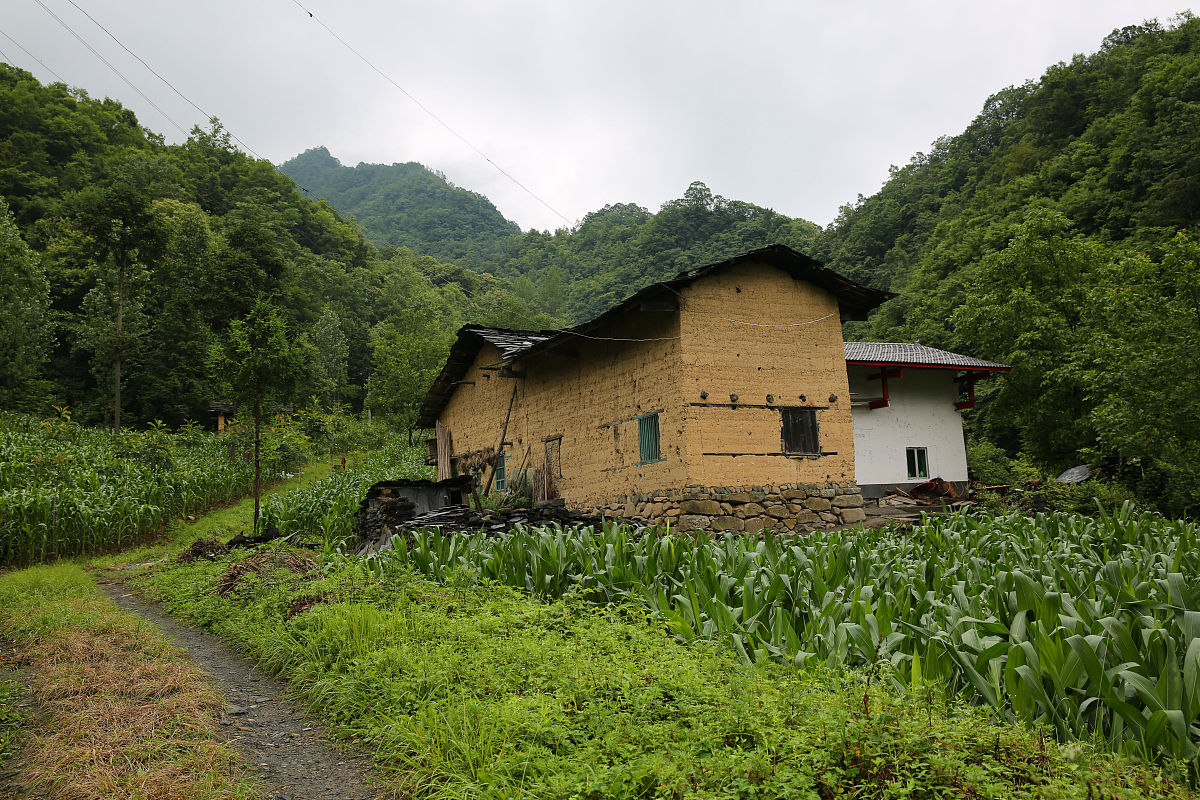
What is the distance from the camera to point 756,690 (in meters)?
3.81

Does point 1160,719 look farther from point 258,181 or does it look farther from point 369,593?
point 258,181

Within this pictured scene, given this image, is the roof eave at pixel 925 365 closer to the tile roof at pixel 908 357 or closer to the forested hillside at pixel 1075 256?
the tile roof at pixel 908 357

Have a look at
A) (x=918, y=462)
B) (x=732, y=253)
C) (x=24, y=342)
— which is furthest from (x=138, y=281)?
(x=918, y=462)

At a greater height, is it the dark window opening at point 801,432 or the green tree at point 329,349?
the green tree at point 329,349

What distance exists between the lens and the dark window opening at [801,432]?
1434 cm

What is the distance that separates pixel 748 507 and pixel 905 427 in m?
10.2

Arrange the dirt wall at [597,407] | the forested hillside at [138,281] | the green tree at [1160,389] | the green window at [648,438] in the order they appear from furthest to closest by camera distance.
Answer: the forested hillside at [138,281], the green tree at [1160,389], the green window at [648,438], the dirt wall at [597,407]

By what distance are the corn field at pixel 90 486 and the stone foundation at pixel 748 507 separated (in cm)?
1106

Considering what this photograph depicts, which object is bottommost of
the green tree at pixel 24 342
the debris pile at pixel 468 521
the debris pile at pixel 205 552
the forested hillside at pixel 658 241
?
the debris pile at pixel 205 552

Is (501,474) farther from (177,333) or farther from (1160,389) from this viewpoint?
(177,333)

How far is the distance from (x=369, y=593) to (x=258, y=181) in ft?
189

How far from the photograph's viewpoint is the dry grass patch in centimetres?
354

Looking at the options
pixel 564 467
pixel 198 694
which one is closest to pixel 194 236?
pixel 564 467

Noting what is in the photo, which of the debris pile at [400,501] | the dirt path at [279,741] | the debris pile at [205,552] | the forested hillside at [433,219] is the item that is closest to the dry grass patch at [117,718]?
the dirt path at [279,741]
